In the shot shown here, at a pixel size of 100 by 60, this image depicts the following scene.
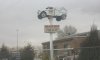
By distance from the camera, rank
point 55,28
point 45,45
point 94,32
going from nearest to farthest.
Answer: point 94,32 < point 55,28 < point 45,45

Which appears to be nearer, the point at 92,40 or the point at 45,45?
the point at 92,40

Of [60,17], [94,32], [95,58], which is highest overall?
[60,17]

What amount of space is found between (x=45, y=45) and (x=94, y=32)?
4385 cm

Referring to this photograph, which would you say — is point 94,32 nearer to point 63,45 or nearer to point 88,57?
point 88,57

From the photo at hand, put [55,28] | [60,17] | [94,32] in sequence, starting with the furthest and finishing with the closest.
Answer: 1. [60,17]
2. [55,28]
3. [94,32]

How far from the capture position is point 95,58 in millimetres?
19344

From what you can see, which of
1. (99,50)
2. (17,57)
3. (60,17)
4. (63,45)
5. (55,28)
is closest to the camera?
(99,50)

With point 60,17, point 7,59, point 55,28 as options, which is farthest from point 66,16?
point 7,59

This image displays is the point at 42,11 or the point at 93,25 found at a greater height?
the point at 42,11

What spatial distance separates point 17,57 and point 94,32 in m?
11.2

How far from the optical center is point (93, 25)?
2131 cm

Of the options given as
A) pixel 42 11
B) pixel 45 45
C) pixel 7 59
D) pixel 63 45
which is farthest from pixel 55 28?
pixel 45 45

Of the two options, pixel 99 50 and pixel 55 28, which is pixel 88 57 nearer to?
pixel 99 50

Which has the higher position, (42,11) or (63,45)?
(42,11)
